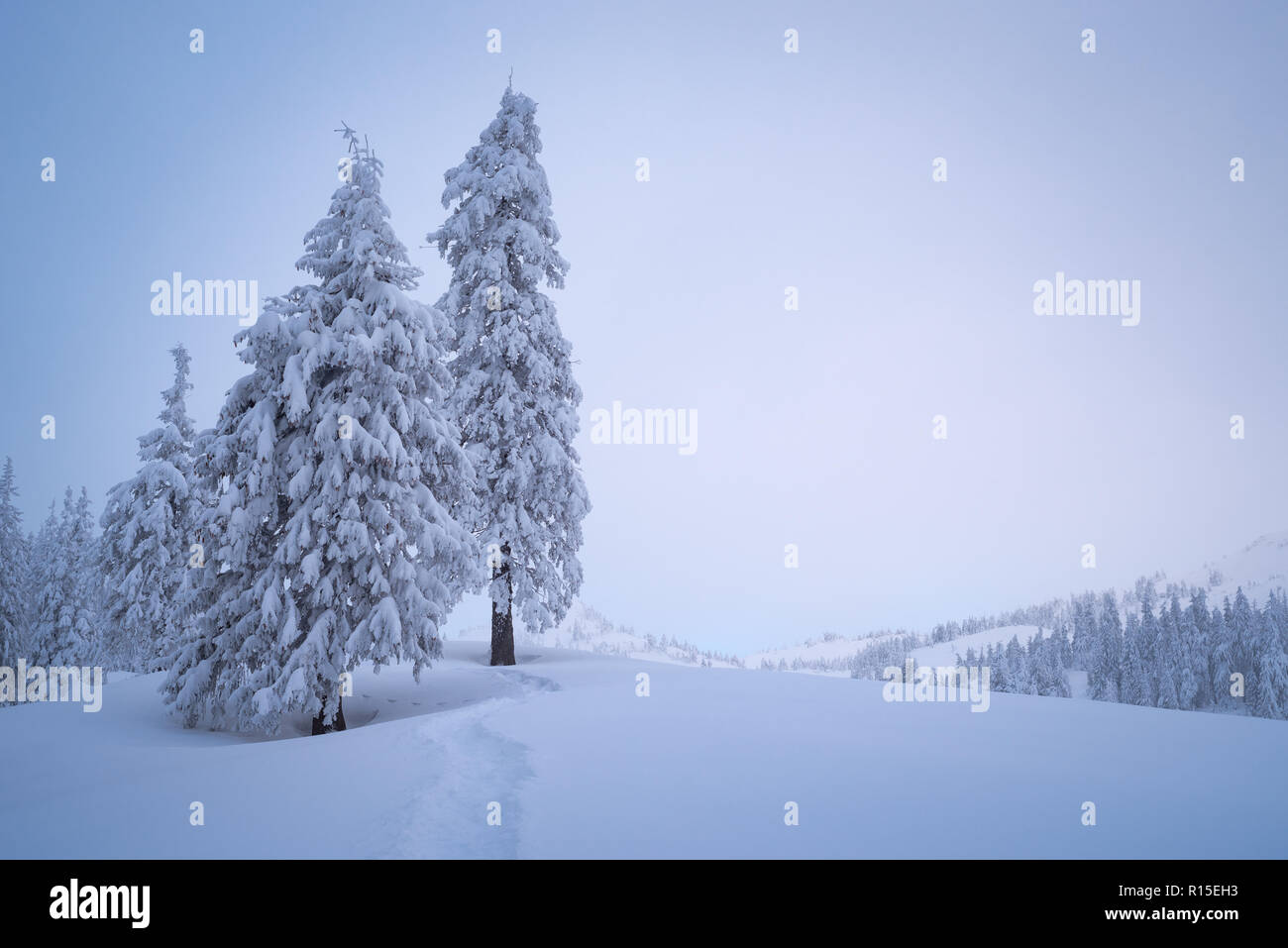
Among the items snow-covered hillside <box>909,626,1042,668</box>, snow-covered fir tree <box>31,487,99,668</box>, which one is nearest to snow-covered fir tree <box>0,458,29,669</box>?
snow-covered fir tree <box>31,487,99,668</box>

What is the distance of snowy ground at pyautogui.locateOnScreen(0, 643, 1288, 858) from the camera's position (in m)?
5.11

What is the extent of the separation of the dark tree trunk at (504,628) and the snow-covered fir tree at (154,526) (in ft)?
53.1

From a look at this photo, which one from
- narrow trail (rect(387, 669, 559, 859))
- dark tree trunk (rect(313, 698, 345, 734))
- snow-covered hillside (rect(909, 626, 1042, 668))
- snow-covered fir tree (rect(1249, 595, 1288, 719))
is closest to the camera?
narrow trail (rect(387, 669, 559, 859))

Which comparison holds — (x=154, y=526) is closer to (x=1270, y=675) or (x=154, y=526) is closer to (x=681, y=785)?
(x=681, y=785)

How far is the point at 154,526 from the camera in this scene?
87.2 feet

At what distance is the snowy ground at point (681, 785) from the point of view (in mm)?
5113

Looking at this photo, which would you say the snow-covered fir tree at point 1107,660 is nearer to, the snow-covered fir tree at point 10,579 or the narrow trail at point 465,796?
→ the narrow trail at point 465,796

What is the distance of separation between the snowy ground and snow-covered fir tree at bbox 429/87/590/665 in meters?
7.26

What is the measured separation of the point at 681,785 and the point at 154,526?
28.7m

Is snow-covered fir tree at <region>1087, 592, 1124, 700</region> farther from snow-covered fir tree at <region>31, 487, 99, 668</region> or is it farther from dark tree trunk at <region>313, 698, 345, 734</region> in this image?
snow-covered fir tree at <region>31, 487, 99, 668</region>

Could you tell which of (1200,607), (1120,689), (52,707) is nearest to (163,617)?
(52,707)
